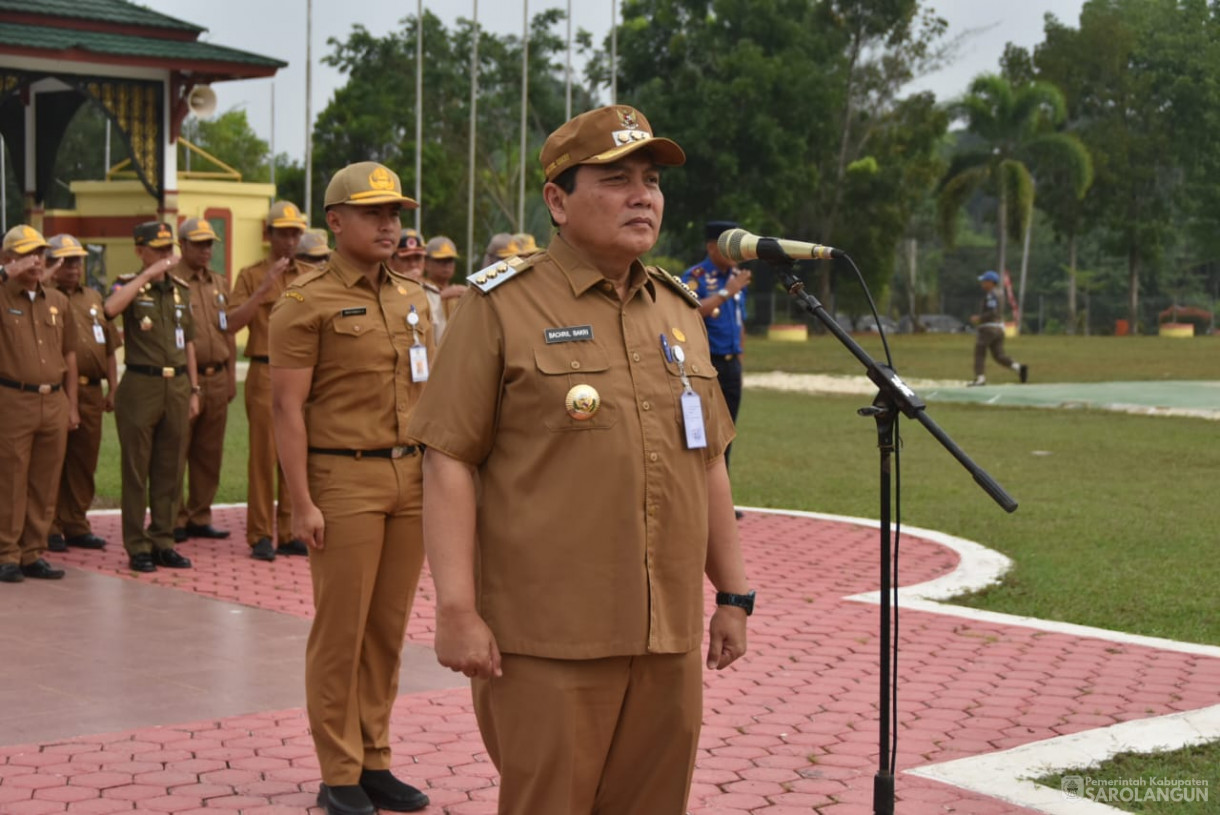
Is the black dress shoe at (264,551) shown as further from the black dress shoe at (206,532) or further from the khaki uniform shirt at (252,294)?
the khaki uniform shirt at (252,294)

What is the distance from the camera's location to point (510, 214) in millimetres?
54938

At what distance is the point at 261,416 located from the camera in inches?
418

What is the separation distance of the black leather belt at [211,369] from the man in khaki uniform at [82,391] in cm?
58

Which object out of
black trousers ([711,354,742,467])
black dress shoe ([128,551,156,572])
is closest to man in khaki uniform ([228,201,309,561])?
black dress shoe ([128,551,156,572])

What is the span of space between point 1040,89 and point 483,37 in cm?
1935

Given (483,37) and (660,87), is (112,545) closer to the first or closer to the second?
(660,87)

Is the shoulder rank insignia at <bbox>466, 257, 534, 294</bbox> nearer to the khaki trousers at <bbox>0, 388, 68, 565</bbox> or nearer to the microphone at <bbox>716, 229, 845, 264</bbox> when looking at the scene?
the microphone at <bbox>716, 229, 845, 264</bbox>

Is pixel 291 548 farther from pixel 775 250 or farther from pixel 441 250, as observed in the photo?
pixel 775 250

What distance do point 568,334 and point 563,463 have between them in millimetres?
280

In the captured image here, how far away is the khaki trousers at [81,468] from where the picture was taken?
35.8ft

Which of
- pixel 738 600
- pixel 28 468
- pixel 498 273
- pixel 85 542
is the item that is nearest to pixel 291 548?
pixel 85 542

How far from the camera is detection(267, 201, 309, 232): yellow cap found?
32.1 feet

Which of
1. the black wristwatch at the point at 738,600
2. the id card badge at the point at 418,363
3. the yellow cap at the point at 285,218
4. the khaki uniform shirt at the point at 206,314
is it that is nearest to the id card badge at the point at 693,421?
the black wristwatch at the point at 738,600

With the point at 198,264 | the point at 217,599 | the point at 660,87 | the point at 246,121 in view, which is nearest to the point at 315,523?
the point at 217,599
